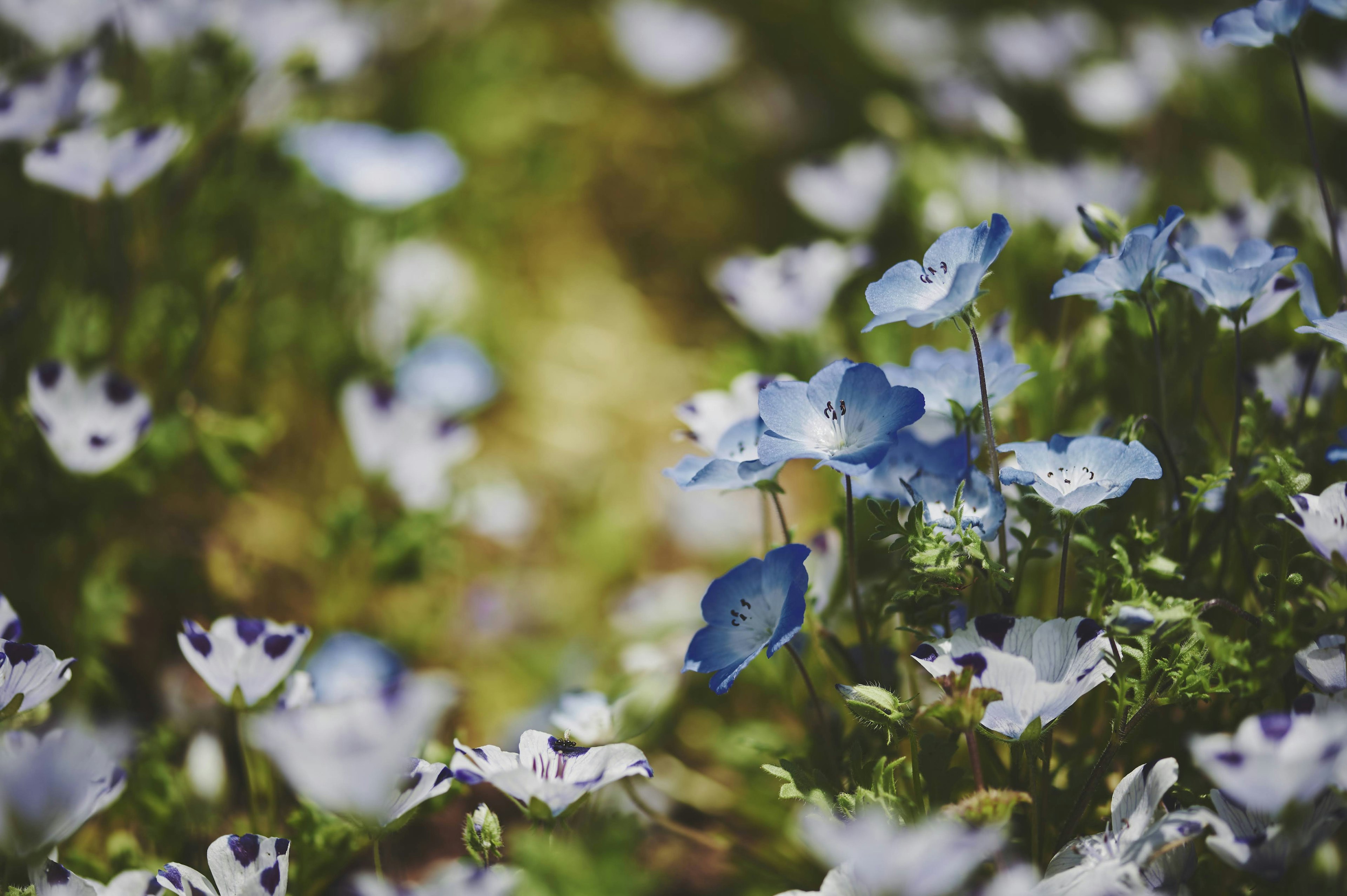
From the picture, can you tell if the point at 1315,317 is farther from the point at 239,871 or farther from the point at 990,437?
the point at 239,871

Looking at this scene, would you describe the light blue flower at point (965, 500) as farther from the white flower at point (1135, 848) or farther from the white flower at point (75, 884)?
the white flower at point (75, 884)

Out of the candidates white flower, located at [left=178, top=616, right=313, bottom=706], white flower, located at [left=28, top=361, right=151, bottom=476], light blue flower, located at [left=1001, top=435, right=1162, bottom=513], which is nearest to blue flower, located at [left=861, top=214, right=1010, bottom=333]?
light blue flower, located at [left=1001, top=435, right=1162, bottom=513]

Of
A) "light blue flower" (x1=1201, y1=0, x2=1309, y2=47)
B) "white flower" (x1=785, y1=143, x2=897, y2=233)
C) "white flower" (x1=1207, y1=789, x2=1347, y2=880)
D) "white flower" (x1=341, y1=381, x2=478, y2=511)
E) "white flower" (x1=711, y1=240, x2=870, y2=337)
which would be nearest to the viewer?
"white flower" (x1=1207, y1=789, x2=1347, y2=880)

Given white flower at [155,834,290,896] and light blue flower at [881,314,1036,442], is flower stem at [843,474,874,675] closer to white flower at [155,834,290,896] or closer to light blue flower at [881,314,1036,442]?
light blue flower at [881,314,1036,442]

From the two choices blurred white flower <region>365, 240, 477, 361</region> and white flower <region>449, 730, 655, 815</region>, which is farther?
blurred white flower <region>365, 240, 477, 361</region>

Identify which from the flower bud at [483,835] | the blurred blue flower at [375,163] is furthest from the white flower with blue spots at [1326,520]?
the blurred blue flower at [375,163]

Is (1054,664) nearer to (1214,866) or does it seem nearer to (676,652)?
(1214,866)

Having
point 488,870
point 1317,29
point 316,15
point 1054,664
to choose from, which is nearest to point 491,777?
point 488,870
